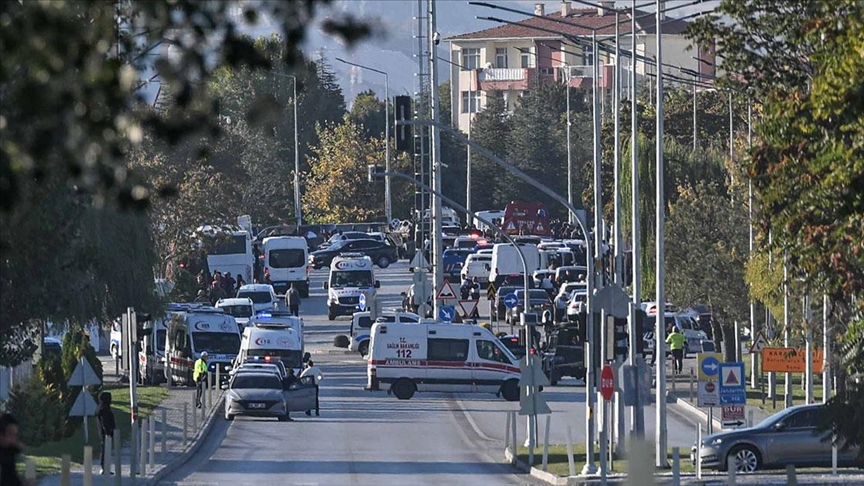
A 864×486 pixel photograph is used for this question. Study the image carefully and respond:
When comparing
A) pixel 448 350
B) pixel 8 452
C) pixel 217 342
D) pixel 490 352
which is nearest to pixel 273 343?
pixel 217 342

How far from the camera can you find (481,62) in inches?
6417

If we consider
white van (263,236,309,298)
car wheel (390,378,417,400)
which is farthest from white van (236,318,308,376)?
white van (263,236,309,298)

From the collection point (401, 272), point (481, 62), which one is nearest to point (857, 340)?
point (401, 272)

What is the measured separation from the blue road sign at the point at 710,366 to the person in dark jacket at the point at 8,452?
679 inches

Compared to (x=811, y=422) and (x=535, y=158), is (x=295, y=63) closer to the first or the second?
(x=811, y=422)

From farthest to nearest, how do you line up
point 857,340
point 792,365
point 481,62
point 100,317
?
point 481,62 → point 100,317 → point 792,365 → point 857,340

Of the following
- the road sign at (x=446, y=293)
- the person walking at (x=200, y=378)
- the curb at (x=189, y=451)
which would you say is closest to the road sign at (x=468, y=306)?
the road sign at (x=446, y=293)

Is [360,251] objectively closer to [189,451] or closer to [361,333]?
[361,333]

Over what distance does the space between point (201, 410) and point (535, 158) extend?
8198 centimetres

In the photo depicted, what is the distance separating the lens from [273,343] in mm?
49812

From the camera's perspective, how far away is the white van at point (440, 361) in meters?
47.6

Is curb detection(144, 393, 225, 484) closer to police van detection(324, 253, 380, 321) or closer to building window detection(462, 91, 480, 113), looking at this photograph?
police van detection(324, 253, 380, 321)

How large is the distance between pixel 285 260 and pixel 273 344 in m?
32.9

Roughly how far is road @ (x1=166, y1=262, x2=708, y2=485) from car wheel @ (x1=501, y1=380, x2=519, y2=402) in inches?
16.8
